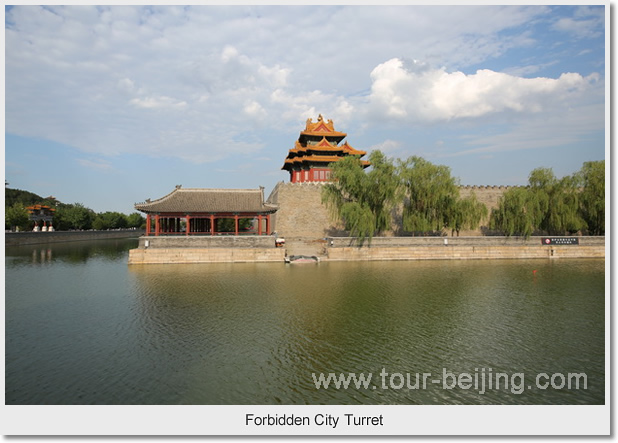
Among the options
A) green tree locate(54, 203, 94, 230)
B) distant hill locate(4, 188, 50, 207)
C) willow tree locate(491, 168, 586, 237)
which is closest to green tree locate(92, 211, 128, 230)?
green tree locate(54, 203, 94, 230)

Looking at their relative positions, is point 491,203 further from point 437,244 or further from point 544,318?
point 544,318

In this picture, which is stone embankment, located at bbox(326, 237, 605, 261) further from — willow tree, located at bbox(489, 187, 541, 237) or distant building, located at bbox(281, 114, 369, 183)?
distant building, located at bbox(281, 114, 369, 183)

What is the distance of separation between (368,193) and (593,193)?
17096 millimetres

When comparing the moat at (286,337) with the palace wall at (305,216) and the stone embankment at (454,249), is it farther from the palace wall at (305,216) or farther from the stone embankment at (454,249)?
the palace wall at (305,216)

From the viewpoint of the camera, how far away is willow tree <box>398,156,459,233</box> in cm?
2525

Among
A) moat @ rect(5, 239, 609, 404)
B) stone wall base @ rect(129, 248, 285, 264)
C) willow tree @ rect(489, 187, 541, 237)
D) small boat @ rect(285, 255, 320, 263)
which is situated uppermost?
willow tree @ rect(489, 187, 541, 237)

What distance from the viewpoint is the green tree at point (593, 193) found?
2550cm

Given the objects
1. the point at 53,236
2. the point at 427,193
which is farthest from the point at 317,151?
the point at 53,236

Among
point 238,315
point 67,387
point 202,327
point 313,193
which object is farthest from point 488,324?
point 313,193

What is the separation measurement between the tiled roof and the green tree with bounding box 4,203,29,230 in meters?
28.3

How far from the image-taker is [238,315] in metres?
10.4

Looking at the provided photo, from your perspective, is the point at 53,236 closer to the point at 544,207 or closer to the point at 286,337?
the point at 286,337

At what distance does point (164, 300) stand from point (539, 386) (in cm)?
1108

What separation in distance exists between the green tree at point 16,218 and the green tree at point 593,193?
5595 centimetres
